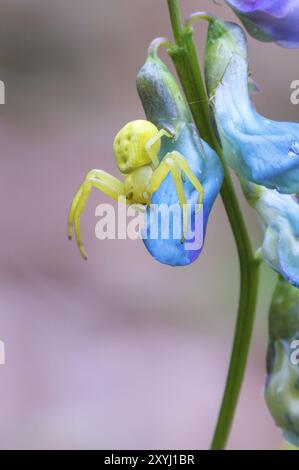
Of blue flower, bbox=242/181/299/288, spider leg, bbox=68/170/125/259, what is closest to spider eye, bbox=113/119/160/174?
spider leg, bbox=68/170/125/259

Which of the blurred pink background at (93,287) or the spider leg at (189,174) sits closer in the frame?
the spider leg at (189,174)

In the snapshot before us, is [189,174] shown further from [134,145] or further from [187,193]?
[134,145]

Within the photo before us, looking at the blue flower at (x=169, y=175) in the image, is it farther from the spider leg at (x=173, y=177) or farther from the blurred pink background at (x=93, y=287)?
the blurred pink background at (x=93, y=287)

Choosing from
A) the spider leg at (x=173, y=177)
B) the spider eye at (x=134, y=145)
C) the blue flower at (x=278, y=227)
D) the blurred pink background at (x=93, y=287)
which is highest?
the spider eye at (x=134, y=145)

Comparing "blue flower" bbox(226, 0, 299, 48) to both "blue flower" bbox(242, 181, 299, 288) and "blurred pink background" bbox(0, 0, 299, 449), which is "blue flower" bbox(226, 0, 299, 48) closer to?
"blue flower" bbox(242, 181, 299, 288)

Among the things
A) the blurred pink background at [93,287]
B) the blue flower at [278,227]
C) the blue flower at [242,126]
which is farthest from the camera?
the blurred pink background at [93,287]

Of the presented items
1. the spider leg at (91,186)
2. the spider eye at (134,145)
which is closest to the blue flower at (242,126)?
the spider eye at (134,145)
